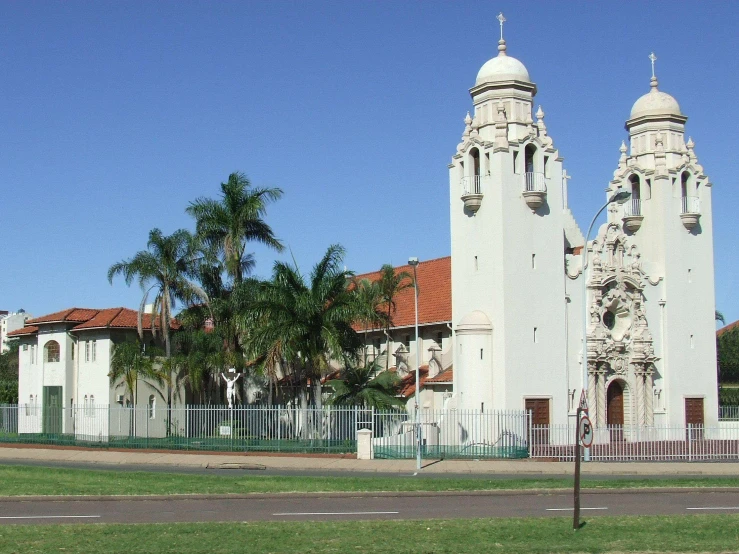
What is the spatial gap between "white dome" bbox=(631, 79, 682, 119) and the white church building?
7 cm

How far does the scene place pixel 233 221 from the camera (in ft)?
154

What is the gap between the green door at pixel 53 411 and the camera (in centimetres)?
4809

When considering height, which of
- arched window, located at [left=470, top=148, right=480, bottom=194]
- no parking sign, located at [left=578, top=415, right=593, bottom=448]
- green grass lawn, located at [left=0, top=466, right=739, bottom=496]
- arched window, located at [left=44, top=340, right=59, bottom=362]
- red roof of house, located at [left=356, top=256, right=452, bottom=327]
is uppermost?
arched window, located at [left=470, top=148, right=480, bottom=194]

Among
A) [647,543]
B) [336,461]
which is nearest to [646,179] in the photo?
[336,461]

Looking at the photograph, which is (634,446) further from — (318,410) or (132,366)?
(132,366)

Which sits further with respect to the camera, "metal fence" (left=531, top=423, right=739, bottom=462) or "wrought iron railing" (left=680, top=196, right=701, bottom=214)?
"wrought iron railing" (left=680, top=196, right=701, bottom=214)

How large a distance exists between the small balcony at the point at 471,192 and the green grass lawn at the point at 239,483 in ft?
55.8

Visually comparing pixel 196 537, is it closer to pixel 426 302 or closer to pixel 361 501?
pixel 361 501

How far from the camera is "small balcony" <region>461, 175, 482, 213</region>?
42406 millimetres

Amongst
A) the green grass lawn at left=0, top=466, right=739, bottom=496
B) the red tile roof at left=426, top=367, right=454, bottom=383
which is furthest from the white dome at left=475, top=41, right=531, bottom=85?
the green grass lawn at left=0, top=466, right=739, bottom=496

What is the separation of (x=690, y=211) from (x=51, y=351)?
3337cm

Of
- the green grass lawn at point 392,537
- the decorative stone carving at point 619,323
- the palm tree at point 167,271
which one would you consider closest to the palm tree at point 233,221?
the palm tree at point 167,271

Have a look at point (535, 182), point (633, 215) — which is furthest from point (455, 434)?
point (633, 215)

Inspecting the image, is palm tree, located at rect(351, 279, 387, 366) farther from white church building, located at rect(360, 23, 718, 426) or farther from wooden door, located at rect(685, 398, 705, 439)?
wooden door, located at rect(685, 398, 705, 439)
